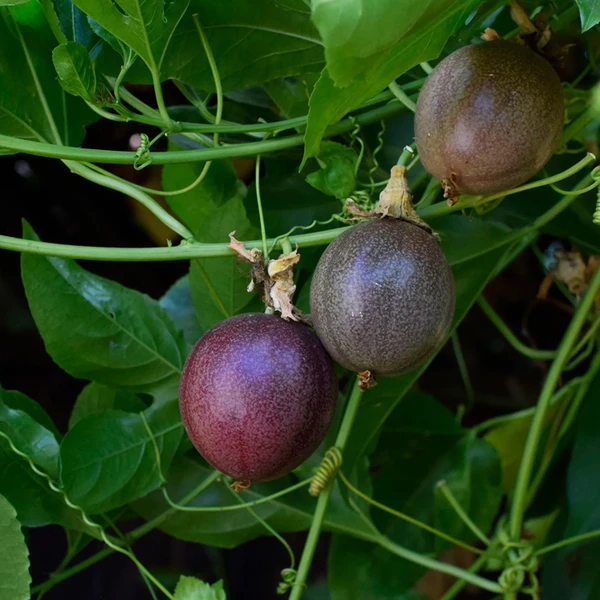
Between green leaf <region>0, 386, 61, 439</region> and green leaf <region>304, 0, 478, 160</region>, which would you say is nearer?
green leaf <region>304, 0, 478, 160</region>

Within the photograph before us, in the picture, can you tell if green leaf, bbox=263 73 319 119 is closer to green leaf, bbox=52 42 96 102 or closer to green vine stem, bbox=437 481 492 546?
green leaf, bbox=52 42 96 102

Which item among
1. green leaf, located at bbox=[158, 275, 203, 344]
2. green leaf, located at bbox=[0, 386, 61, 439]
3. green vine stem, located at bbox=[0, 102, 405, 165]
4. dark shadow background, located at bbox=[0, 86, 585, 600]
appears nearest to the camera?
green vine stem, located at bbox=[0, 102, 405, 165]

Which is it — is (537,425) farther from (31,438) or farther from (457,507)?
(31,438)

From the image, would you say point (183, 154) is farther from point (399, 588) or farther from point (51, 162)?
point (51, 162)

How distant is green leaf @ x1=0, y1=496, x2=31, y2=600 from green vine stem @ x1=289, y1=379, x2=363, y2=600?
229 millimetres

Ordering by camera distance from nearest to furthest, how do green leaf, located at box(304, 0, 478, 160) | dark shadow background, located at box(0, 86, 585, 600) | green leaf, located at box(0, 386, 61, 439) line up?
green leaf, located at box(304, 0, 478, 160) → green leaf, located at box(0, 386, 61, 439) → dark shadow background, located at box(0, 86, 585, 600)

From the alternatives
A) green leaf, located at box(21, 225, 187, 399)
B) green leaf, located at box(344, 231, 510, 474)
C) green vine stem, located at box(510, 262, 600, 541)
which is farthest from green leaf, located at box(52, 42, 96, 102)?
green vine stem, located at box(510, 262, 600, 541)

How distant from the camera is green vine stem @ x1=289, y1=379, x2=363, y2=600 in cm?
64

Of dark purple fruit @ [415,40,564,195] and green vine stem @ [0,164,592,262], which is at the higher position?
dark purple fruit @ [415,40,564,195]

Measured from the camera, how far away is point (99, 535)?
2.44 ft

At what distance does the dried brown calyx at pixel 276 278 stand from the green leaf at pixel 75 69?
0.17 m

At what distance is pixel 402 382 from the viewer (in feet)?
2.39

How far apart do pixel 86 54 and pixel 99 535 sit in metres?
0.46

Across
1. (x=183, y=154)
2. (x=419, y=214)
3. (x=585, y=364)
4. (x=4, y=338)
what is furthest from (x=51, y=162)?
(x=585, y=364)
